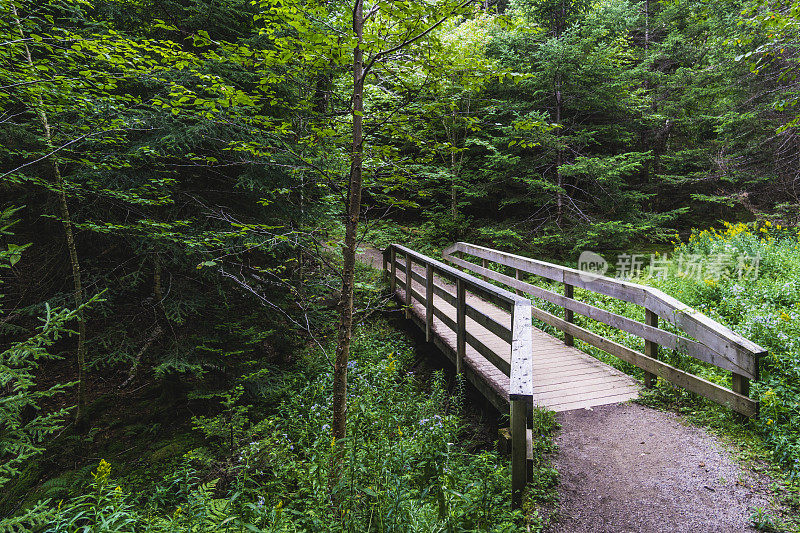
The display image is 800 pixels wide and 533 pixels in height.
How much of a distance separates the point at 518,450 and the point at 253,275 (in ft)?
8.85

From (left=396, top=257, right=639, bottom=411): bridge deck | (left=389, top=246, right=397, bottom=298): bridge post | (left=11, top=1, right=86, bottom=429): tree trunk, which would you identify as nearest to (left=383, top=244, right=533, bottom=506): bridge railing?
(left=396, top=257, right=639, bottom=411): bridge deck

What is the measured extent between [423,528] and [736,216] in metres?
18.6

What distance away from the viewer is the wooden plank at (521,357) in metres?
3.04

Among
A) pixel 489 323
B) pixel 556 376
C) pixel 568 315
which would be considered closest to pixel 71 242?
pixel 489 323

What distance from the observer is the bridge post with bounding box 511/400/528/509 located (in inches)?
119

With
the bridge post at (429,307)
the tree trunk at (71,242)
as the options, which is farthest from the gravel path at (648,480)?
the tree trunk at (71,242)

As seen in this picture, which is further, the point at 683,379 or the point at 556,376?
the point at 556,376

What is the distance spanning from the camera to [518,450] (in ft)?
9.95

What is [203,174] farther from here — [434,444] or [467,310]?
[434,444]

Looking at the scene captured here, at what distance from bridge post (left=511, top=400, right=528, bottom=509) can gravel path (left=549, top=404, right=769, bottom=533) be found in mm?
331

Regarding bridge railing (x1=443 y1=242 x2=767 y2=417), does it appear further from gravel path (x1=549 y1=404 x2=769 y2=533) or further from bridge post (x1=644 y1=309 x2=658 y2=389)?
gravel path (x1=549 y1=404 x2=769 y2=533)

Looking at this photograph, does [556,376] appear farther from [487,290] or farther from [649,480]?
[649,480]

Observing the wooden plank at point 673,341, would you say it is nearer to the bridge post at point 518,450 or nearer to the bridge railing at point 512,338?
the bridge railing at point 512,338

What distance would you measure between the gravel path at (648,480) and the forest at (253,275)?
21 cm
